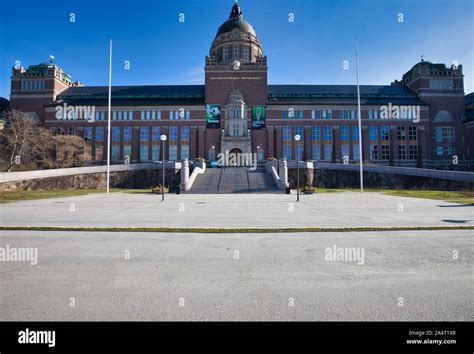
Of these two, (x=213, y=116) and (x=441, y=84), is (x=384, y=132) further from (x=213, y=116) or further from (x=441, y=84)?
(x=213, y=116)

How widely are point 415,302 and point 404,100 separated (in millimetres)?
71265

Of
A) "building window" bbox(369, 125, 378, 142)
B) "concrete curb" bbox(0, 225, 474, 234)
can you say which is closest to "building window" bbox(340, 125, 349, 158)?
"building window" bbox(369, 125, 378, 142)

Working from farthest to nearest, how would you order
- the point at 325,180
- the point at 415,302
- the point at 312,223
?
the point at 325,180, the point at 312,223, the point at 415,302

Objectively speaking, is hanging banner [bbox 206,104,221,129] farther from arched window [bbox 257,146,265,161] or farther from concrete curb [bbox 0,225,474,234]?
concrete curb [bbox 0,225,474,234]

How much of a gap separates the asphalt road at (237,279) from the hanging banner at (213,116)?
51554 mm

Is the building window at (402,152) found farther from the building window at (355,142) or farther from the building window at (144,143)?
the building window at (144,143)

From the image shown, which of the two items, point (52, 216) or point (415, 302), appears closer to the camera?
point (415, 302)

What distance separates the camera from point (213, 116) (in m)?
58.1

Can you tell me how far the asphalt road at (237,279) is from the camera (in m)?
4.00

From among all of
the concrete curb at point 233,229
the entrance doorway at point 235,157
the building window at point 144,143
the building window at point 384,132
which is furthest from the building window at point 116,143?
the building window at point 384,132

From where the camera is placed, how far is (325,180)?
39.7m
